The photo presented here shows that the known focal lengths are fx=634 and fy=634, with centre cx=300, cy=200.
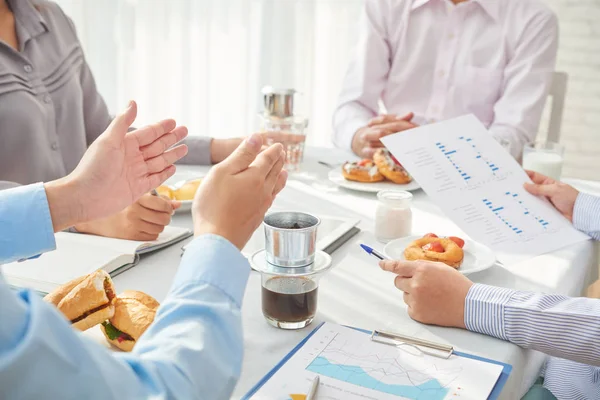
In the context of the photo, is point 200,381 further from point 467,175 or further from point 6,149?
point 6,149

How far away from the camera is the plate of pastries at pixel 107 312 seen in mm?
802

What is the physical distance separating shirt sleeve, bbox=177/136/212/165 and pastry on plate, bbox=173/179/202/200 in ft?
1.10

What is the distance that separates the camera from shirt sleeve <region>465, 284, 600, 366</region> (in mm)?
886

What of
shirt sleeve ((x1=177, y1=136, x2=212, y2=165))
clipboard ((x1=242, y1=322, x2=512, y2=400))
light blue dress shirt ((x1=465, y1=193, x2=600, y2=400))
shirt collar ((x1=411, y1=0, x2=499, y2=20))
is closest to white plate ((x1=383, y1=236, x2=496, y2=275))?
light blue dress shirt ((x1=465, y1=193, x2=600, y2=400))

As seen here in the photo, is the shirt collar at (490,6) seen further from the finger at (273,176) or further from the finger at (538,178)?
the finger at (273,176)


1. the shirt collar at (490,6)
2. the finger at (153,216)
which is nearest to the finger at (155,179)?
the finger at (153,216)

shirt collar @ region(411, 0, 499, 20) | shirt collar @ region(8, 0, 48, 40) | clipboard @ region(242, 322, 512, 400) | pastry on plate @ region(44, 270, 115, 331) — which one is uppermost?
shirt collar @ region(411, 0, 499, 20)

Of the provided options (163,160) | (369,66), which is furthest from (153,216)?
(369,66)

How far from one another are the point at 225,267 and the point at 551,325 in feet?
1.64

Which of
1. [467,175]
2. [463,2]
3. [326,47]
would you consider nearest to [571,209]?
[467,175]

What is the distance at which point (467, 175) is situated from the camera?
4.50 ft

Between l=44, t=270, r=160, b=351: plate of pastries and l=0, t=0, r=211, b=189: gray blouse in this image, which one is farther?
l=0, t=0, r=211, b=189: gray blouse

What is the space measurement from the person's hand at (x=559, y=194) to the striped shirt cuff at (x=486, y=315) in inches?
20.7

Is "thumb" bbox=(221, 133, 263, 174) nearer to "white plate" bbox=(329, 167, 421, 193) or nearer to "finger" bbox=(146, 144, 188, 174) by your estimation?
"finger" bbox=(146, 144, 188, 174)
